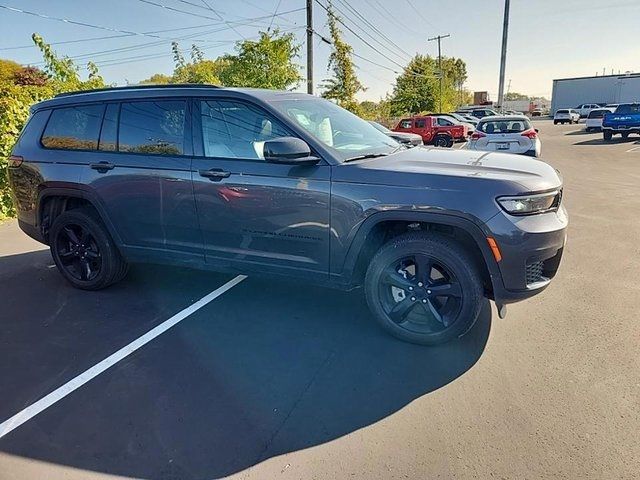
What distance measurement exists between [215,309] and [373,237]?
1639 millimetres

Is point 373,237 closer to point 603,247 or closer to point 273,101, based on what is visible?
point 273,101

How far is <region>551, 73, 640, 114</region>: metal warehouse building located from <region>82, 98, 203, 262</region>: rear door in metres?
68.7

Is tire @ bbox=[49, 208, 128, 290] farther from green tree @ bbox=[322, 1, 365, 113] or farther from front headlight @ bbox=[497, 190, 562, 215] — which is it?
green tree @ bbox=[322, 1, 365, 113]

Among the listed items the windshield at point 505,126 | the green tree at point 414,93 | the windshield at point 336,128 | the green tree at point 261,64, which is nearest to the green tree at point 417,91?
the green tree at point 414,93

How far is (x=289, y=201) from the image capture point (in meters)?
3.34

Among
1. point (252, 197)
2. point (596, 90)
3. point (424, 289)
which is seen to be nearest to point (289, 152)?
point (252, 197)

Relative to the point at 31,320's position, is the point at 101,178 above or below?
above

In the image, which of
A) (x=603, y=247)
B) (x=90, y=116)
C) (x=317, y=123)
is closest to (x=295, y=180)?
(x=317, y=123)

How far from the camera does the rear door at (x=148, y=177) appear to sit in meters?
3.77

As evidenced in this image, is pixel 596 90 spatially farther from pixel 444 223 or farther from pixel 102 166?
pixel 102 166

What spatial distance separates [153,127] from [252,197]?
1.27 meters

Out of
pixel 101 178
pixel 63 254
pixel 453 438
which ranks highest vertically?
pixel 101 178

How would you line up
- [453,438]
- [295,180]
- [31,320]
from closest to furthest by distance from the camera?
[453,438], [295,180], [31,320]

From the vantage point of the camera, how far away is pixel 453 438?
237cm
